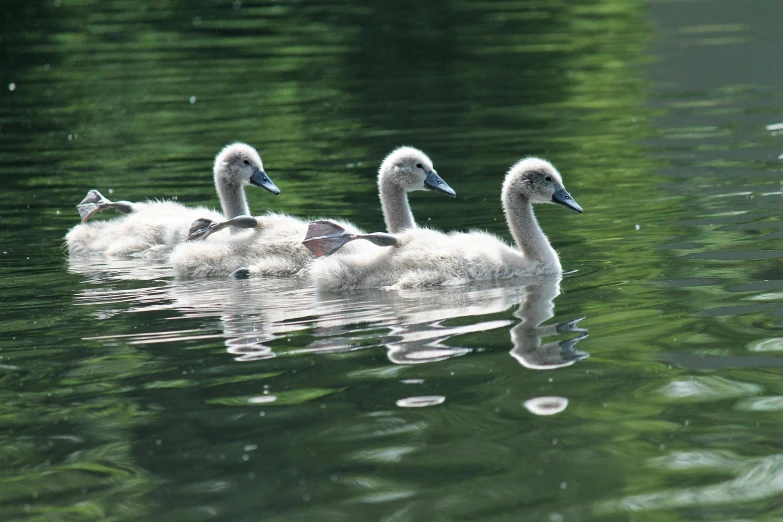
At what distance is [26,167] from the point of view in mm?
16469

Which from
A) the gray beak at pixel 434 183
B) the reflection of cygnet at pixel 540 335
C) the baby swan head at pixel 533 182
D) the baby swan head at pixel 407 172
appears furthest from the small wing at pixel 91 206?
the reflection of cygnet at pixel 540 335

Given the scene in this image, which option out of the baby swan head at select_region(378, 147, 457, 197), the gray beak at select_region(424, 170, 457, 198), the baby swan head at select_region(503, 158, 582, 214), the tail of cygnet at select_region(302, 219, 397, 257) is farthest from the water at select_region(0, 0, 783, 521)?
the baby swan head at select_region(378, 147, 457, 197)

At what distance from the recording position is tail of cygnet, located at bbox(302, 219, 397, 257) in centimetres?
912

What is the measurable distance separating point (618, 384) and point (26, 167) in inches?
454

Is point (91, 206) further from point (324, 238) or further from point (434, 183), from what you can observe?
point (324, 238)

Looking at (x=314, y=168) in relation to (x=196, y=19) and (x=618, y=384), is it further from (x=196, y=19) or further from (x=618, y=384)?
(x=196, y=19)

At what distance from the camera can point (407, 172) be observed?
10.3 meters

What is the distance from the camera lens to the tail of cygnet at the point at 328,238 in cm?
912

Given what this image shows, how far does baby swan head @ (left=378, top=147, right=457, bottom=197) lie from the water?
1.19 metres

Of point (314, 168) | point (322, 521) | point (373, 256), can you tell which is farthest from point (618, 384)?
point (314, 168)

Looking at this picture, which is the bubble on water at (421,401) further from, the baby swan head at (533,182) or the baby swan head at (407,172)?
the baby swan head at (407,172)

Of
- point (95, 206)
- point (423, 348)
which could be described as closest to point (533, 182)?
point (423, 348)

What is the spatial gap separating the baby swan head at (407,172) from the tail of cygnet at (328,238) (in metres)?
1.18

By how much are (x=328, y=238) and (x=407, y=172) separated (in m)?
1.34
